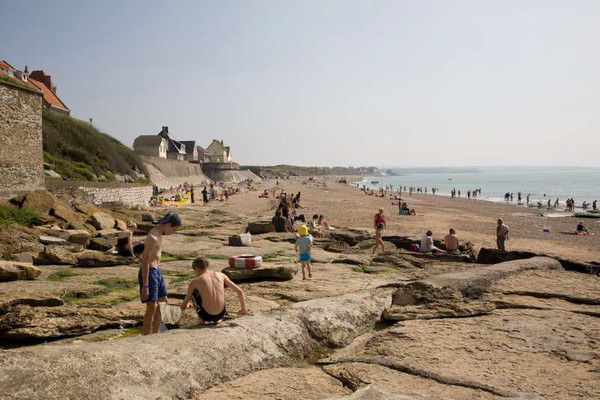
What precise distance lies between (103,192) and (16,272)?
16.8m

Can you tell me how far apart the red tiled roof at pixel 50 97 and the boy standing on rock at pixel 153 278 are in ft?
146

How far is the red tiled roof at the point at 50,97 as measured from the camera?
1750 inches

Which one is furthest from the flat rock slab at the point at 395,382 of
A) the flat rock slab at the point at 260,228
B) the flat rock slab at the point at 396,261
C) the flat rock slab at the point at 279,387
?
the flat rock slab at the point at 260,228

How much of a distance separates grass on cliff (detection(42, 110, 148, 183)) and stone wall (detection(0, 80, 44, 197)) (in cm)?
542

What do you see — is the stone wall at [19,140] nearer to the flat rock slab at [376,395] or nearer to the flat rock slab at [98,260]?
the flat rock slab at [98,260]

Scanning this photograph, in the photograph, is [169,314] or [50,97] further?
[50,97]

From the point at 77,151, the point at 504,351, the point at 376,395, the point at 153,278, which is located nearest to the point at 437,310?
the point at 504,351

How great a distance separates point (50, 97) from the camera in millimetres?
45781

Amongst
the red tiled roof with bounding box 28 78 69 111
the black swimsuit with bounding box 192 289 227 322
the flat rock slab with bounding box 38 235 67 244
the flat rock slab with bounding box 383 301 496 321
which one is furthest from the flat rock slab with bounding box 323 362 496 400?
the red tiled roof with bounding box 28 78 69 111

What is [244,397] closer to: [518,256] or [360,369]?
[360,369]

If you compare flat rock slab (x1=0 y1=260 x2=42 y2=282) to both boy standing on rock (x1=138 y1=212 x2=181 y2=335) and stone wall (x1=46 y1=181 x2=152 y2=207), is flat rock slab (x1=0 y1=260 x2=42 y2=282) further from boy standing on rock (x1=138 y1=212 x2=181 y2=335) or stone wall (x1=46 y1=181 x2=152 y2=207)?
stone wall (x1=46 y1=181 x2=152 y2=207)

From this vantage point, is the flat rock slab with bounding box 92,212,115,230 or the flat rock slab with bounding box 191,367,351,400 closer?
the flat rock slab with bounding box 191,367,351,400

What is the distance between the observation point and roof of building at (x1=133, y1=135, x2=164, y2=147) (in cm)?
7775

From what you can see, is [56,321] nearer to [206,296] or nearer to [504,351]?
[206,296]
